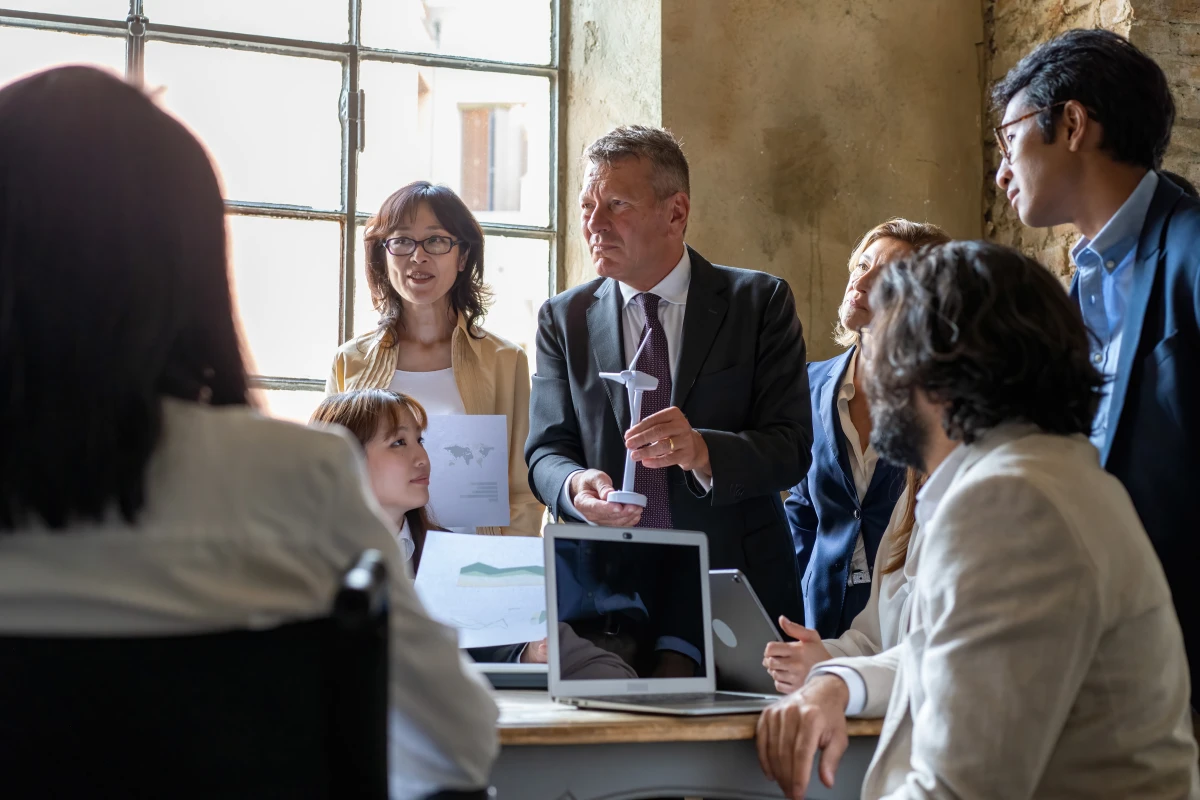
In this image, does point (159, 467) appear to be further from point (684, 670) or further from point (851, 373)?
point (851, 373)

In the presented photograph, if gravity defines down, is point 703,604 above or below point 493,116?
below

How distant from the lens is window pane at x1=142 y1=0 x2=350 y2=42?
4426 mm

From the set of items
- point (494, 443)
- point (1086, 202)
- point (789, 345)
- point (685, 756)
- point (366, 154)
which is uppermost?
point (366, 154)

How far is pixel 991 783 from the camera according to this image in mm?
1397

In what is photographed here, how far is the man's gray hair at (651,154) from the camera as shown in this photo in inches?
122

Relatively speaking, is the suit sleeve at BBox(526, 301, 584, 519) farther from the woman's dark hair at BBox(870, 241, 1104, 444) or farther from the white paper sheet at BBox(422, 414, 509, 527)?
the woman's dark hair at BBox(870, 241, 1104, 444)

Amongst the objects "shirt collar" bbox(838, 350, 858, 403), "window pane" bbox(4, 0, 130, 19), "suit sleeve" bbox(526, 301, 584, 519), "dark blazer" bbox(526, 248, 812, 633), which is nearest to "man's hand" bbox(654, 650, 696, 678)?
"dark blazer" bbox(526, 248, 812, 633)

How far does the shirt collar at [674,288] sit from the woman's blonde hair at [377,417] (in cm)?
62

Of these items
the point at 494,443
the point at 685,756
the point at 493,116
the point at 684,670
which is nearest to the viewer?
the point at 685,756

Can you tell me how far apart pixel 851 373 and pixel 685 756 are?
1805 millimetres

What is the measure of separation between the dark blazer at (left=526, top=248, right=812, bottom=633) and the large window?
161 centimetres

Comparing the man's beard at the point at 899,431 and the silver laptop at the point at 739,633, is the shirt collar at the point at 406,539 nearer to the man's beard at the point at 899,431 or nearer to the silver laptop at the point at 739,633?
the silver laptop at the point at 739,633

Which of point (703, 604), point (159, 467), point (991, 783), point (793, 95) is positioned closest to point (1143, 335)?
point (703, 604)

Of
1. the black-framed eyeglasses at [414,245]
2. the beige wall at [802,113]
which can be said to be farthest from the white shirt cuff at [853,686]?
the beige wall at [802,113]
